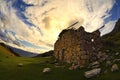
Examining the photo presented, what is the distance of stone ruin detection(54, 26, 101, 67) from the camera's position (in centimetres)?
6141

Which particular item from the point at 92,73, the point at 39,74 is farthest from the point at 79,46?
the point at 92,73

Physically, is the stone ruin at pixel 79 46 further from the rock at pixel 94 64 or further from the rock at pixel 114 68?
the rock at pixel 114 68

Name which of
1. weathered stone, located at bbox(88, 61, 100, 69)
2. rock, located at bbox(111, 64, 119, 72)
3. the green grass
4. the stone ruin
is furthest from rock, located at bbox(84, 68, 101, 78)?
the stone ruin

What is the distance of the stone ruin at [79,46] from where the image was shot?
61.4 metres

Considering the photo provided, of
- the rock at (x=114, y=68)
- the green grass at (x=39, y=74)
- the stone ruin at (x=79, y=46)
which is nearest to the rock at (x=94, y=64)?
the green grass at (x=39, y=74)

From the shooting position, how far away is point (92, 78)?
49.8 meters


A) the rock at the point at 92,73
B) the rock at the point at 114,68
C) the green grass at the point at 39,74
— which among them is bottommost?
the green grass at the point at 39,74

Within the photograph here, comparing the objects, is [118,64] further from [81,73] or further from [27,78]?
[27,78]

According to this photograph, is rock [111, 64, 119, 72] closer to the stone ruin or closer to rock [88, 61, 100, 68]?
rock [88, 61, 100, 68]

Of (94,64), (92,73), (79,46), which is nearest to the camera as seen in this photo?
(92,73)

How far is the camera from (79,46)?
62.8 meters

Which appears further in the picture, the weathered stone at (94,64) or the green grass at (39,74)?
the weathered stone at (94,64)

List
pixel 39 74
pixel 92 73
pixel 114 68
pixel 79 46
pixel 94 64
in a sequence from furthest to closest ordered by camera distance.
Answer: pixel 79 46 → pixel 39 74 → pixel 94 64 → pixel 114 68 → pixel 92 73

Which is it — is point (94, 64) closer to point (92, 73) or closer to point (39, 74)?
point (92, 73)
